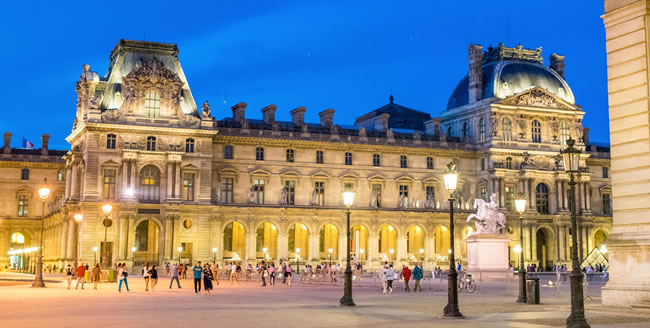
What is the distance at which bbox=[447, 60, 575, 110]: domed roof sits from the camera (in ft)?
295

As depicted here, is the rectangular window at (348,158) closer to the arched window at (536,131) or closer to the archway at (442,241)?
the archway at (442,241)

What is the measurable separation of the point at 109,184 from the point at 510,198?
4151 cm

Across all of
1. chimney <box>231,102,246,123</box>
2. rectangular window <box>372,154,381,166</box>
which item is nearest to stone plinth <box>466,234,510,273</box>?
rectangular window <box>372,154,381,166</box>

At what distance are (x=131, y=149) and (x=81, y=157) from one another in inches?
218

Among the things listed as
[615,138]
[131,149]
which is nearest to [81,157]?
[131,149]

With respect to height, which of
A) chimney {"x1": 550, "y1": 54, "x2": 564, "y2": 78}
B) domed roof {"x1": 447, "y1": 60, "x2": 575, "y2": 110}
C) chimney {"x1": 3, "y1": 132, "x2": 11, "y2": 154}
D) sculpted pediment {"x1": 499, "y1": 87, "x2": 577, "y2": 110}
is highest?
chimney {"x1": 550, "y1": 54, "x2": 564, "y2": 78}

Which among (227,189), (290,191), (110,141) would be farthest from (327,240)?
(110,141)

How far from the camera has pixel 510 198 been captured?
88688 millimetres

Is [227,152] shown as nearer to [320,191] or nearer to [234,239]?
[320,191]

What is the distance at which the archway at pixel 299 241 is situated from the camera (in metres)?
91.4

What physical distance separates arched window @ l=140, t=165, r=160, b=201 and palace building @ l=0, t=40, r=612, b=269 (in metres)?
0.12

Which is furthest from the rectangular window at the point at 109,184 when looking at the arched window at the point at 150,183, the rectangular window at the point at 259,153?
the rectangular window at the point at 259,153

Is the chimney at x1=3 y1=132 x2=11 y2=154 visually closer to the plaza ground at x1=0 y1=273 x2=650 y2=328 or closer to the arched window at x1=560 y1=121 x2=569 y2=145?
the arched window at x1=560 y1=121 x2=569 y2=145

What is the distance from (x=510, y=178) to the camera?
88.4m
